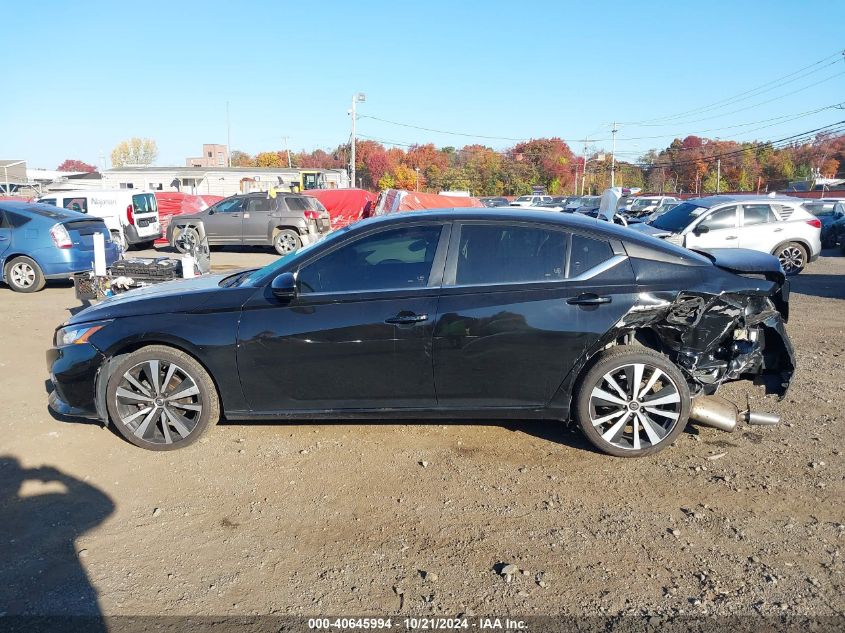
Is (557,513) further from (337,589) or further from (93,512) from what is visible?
(93,512)

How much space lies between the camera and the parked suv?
57.2ft

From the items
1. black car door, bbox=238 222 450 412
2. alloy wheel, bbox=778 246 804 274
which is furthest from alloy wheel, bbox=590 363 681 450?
alloy wheel, bbox=778 246 804 274

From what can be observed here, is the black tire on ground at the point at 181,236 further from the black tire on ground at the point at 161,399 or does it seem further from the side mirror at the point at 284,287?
the side mirror at the point at 284,287

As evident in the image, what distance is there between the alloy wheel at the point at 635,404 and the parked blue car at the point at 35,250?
30.2ft

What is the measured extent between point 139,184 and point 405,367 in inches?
2564

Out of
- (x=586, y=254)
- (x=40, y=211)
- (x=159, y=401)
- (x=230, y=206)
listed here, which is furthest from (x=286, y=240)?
(x=586, y=254)

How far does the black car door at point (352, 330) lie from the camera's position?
4.15m

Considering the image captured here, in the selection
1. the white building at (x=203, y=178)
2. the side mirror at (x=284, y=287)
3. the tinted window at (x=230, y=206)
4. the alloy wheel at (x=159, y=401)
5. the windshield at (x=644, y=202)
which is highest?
the white building at (x=203, y=178)

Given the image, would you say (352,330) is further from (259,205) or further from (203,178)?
(203,178)

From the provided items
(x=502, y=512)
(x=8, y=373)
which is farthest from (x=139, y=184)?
(x=502, y=512)

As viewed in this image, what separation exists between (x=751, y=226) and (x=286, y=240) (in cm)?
1154

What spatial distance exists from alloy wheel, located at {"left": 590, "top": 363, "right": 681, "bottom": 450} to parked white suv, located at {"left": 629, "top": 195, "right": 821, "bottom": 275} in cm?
941

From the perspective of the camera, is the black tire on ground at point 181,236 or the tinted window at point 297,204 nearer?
the black tire on ground at point 181,236

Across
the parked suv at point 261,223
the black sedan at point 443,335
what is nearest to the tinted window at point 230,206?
the parked suv at point 261,223
